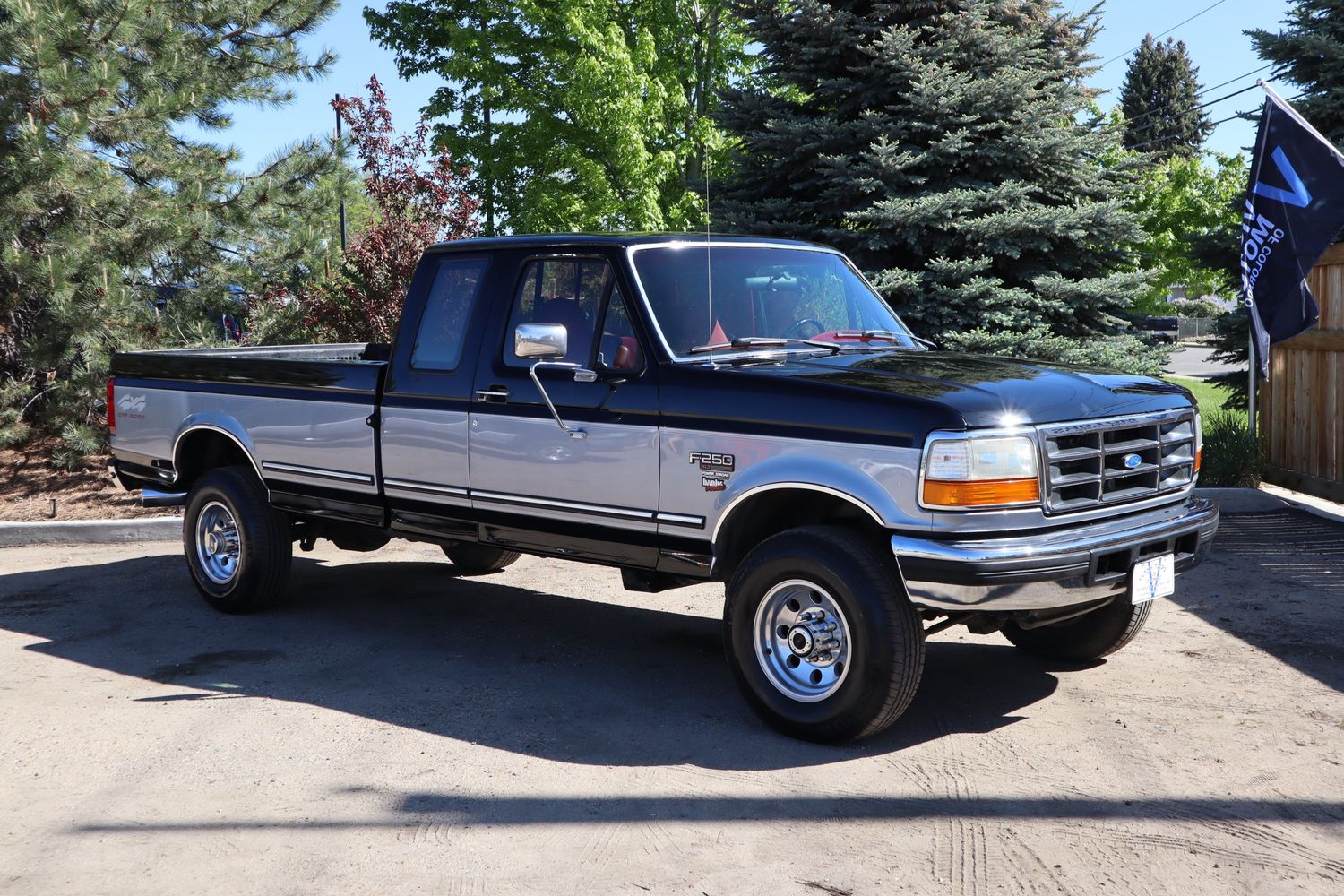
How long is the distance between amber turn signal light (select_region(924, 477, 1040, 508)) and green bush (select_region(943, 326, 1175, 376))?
7.15 m

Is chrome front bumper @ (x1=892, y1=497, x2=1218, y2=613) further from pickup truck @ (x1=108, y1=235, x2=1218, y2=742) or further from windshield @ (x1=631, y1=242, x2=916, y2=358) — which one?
windshield @ (x1=631, y1=242, x2=916, y2=358)

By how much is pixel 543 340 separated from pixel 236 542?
3158 mm

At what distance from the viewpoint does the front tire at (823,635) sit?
493cm

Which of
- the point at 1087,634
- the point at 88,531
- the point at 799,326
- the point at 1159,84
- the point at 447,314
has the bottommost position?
the point at 1087,634

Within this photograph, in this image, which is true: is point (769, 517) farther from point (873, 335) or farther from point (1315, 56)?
point (1315, 56)

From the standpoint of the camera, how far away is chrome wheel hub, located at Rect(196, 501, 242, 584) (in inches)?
302

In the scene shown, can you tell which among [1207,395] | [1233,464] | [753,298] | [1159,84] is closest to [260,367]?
[753,298]

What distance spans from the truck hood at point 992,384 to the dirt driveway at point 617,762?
141 cm

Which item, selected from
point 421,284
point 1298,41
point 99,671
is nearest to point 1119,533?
point 421,284

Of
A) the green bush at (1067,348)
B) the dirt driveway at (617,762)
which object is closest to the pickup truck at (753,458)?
the dirt driveway at (617,762)

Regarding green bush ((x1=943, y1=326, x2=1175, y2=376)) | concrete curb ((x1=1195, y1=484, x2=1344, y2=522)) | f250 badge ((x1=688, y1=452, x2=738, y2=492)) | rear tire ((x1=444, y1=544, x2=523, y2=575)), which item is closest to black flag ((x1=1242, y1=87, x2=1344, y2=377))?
concrete curb ((x1=1195, y1=484, x2=1344, y2=522))

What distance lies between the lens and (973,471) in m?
4.77

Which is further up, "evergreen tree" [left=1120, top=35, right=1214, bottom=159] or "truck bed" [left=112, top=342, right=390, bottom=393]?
"evergreen tree" [left=1120, top=35, right=1214, bottom=159]

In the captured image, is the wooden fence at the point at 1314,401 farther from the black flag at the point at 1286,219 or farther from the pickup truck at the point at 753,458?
the pickup truck at the point at 753,458
